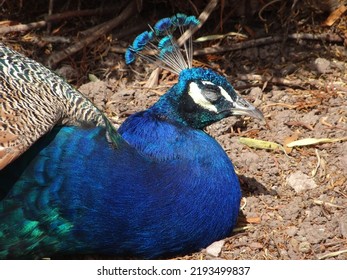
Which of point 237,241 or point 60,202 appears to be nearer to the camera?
point 60,202

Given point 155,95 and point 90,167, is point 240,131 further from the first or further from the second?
point 90,167

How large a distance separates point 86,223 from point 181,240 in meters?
0.38

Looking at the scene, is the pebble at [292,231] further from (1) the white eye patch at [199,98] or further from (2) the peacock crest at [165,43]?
(2) the peacock crest at [165,43]

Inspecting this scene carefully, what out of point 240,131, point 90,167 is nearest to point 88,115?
point 90,167

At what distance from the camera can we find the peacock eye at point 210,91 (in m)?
3.17

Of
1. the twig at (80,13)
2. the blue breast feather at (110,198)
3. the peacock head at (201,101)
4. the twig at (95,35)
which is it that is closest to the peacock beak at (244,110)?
the peacock head at (201,101)

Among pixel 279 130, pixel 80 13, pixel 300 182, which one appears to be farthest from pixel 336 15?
pixel 80 13

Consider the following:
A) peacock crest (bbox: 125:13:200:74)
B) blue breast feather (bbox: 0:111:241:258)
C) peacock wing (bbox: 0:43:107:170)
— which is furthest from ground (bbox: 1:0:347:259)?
peacock wing (bbox: 0:43:107:170)

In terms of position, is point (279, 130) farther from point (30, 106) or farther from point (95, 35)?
point (30, 106)

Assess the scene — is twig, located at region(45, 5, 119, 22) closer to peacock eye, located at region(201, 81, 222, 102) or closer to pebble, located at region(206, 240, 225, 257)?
peacock eye, located at region(201, 81, 222, 102)

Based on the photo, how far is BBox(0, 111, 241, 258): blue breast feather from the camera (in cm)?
287

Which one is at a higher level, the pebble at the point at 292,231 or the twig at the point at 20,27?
the twig at the point at 20,27

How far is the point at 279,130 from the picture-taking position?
3863 mm

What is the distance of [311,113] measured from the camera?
3.95 m
